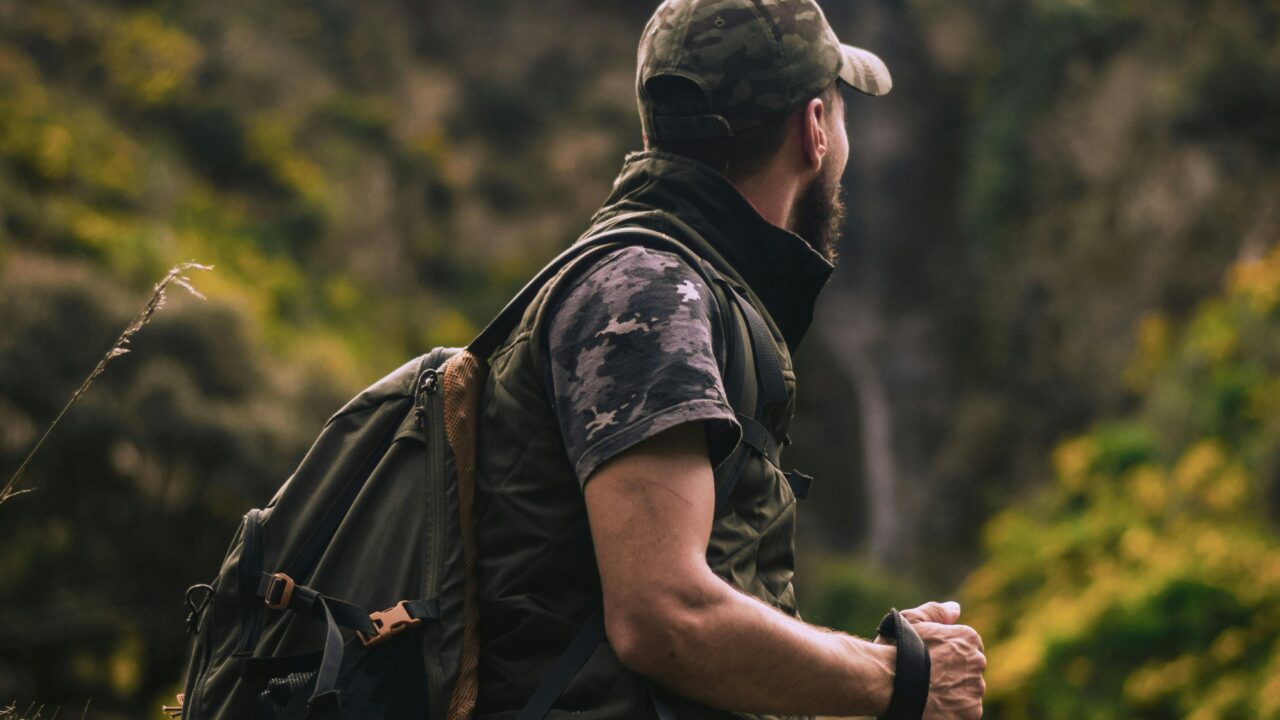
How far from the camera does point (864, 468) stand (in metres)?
14.9

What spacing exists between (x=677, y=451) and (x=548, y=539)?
0.90 feet

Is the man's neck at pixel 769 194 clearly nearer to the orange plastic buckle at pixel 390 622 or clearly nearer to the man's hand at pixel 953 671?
the man's hand at pixel 953 671

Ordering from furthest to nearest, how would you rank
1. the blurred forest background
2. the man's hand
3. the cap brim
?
the blurred forest background
the cap brim
the man's hand

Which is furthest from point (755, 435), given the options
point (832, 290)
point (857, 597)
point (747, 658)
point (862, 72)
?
point (832, 290)

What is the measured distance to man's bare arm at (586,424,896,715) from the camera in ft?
5.35

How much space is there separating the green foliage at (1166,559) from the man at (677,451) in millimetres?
4533

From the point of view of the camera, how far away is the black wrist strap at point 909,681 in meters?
1.82

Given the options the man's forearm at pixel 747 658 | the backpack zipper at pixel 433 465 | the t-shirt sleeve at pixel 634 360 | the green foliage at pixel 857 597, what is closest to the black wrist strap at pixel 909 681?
the man's forearm at pixel 747 658

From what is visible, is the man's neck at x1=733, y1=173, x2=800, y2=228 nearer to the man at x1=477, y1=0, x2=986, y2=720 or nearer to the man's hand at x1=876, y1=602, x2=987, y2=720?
the man at x1=477, y1=0, x2=986, y2=720

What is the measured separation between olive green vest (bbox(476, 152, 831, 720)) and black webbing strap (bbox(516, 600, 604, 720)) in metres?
0.01

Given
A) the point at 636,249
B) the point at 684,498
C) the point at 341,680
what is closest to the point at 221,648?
the point at 341,680

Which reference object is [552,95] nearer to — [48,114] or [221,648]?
[48,114]

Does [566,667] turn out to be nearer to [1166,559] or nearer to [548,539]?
[548,539]

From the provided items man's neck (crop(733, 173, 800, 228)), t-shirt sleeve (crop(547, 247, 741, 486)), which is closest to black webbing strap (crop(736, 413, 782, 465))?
t-shirt sleeve (crop(547, 247, 741, 486))
